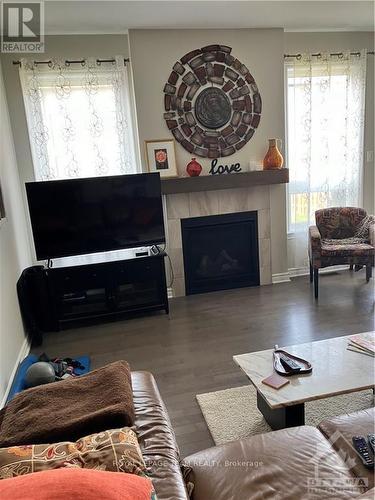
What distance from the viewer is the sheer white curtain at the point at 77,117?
141 inches

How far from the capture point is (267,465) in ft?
4.17

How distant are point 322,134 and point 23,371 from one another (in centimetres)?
378

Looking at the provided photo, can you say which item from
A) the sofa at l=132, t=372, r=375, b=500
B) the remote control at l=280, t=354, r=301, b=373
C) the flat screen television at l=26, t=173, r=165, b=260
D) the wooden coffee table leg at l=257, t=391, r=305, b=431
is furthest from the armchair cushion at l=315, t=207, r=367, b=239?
the sofa at l=132, t=372, r=375, b=500

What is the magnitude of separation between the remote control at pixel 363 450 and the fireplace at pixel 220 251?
9.56 feet

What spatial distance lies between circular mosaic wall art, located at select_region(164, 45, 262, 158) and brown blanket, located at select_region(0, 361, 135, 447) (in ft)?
9.39

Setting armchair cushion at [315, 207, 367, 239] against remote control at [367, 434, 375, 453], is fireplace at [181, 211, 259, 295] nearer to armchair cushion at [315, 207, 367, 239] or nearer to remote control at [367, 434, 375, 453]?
armchair cushion at [315, 207, 367, 239]

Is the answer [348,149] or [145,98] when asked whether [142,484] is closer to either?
[145,98]

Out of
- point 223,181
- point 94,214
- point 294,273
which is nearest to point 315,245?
point 294,273

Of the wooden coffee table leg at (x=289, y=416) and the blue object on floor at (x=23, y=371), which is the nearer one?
the wooden coffee table leg at (x=289, y=416)

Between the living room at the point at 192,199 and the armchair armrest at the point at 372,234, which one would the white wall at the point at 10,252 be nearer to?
the living room at the point at 192,199

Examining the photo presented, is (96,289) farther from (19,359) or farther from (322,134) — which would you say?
(322,134)

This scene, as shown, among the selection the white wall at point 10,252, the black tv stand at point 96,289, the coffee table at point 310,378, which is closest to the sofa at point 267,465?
the coffee table at point 310,378

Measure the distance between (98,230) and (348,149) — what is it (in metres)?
2.98

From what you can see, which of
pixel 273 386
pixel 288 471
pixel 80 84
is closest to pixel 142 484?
pixel 288 471
